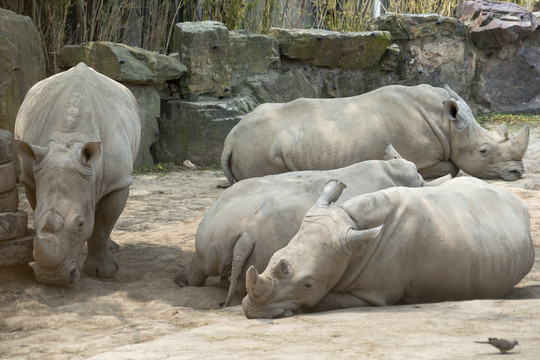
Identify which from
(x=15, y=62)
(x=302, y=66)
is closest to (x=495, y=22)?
(x=302, y=66)

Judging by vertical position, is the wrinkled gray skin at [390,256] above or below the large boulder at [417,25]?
below

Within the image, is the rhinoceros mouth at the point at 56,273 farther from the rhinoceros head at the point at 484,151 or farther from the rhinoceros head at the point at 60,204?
the rhinoceros head at the point at 484,151

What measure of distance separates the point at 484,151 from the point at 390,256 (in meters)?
5.14

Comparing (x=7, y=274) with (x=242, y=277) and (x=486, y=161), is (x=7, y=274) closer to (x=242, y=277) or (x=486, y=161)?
(x=242, y=277)

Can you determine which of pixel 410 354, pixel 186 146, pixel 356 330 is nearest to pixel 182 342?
pixel 356 330

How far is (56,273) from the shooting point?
17.9 feet

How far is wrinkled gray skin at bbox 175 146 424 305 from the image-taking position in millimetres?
5305

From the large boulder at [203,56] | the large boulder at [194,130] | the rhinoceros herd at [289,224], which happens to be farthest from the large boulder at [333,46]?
the rhinoceros herd at [289,224]

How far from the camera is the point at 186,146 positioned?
11984 mm

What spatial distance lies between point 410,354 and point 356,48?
10.4m

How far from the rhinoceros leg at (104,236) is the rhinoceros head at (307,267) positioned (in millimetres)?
1704

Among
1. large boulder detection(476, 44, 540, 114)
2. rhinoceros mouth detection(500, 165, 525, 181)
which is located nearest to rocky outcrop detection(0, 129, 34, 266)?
rhinoceros mouth detection(500, 165, 525, 181)

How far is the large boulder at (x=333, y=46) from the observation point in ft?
42.4

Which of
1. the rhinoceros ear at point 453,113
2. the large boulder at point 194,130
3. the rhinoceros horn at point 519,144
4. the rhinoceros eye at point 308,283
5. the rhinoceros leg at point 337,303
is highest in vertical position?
the rhinoceros ear at point 453,113
